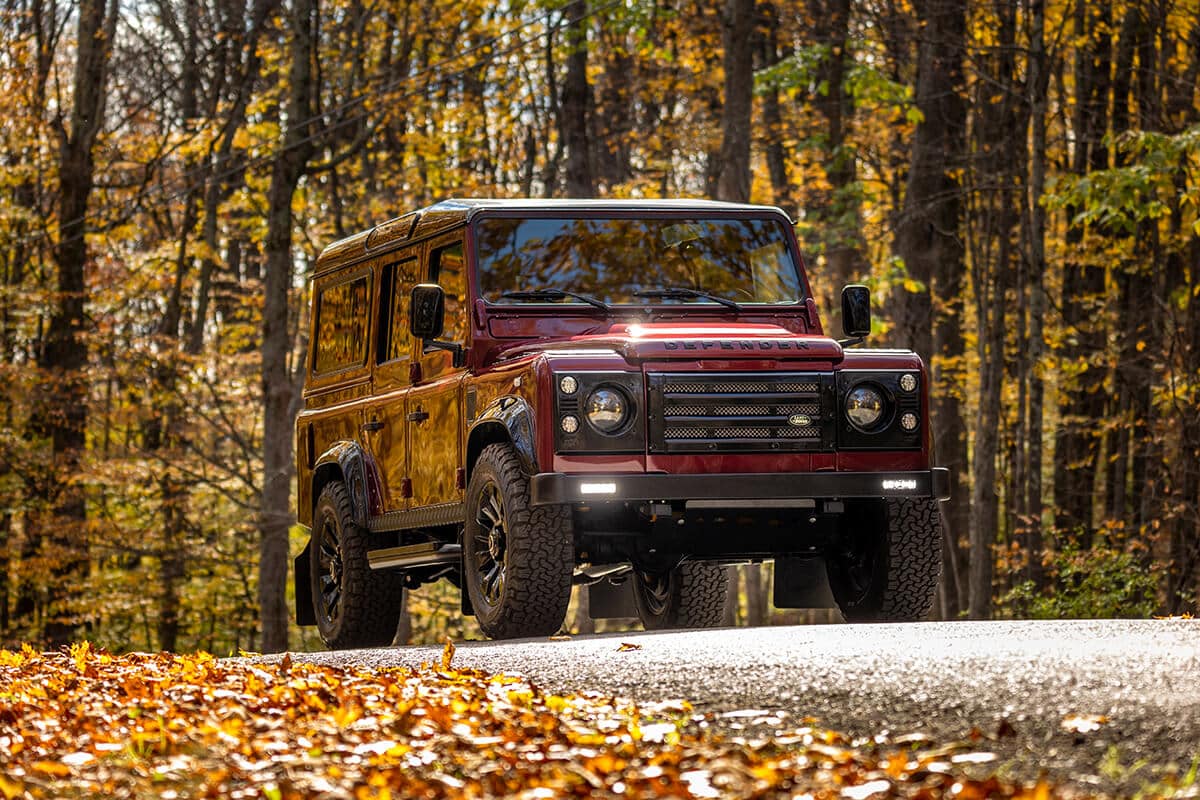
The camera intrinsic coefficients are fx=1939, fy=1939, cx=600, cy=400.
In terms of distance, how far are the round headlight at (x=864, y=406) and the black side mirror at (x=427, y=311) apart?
2300 mm

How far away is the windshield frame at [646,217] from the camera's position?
36.6 ft

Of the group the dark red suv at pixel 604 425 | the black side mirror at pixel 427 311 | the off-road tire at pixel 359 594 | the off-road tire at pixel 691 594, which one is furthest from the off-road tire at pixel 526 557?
the off-road tire at pixel 691 594

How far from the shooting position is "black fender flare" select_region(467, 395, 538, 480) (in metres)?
9.88

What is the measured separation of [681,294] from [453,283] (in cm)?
135

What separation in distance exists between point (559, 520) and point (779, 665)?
263cm

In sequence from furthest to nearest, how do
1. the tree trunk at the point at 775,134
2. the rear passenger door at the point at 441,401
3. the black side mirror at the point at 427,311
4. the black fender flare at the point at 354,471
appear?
the tree trunk at the point at 775,134 → the black fender flare at the point at 354,471 → the rear passenger door at the point at 441,401 → the black side mirror at the point at 427,311

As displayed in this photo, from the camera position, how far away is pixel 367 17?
26938 millimetres

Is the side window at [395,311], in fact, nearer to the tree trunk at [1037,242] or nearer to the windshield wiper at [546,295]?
the windshield wiper at [546,295]

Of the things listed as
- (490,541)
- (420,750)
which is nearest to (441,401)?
(490,541)

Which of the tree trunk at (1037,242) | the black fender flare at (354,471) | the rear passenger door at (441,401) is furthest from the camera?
the tree trunk at (1037,242)

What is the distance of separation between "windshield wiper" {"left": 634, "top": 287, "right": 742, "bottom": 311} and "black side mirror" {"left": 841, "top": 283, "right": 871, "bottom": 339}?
70 cm

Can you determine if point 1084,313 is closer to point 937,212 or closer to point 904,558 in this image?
point 937,212

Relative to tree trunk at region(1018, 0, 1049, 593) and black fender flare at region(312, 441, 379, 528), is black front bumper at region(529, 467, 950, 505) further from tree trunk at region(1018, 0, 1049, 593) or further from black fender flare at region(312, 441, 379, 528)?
tree trunk at region(1018, 0, 1049, 593)

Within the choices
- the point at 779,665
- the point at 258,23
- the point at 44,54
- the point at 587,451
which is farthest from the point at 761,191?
the point at 779,665
